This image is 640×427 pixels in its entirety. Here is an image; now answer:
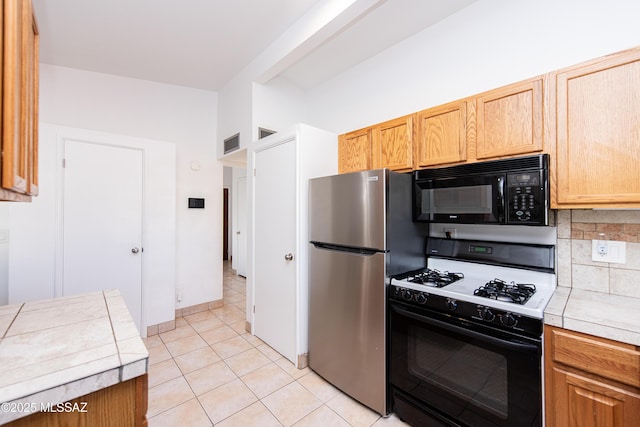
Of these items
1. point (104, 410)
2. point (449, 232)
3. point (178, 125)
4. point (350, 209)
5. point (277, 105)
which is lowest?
point (104, 410)

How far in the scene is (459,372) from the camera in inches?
55.8

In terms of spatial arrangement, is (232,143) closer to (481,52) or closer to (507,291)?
(481,52)

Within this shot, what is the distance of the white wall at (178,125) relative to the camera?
2.78m

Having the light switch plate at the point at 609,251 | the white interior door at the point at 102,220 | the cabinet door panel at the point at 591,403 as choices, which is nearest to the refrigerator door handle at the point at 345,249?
the cabinet door panel at the point at 591,403

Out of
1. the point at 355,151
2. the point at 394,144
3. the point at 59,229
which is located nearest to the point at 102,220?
the point at 59,229

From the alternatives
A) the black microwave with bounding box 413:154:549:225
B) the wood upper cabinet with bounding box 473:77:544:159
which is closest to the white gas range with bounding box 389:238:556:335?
the black microwave with bounding box 413:154:549:225

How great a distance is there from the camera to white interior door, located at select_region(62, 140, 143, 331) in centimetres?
252

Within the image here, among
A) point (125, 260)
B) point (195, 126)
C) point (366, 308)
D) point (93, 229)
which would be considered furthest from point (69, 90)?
point (366, 308)

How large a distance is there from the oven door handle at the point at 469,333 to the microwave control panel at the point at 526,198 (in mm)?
614

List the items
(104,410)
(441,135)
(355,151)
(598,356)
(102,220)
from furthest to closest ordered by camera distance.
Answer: (102,220) → (355,151) → (441,135) → (598,356) → (104,410)

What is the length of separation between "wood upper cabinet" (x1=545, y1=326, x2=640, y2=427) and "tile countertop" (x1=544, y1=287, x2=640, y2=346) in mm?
34

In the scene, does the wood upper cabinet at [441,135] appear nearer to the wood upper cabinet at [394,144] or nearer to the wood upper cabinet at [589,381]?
the wood upper cabinet at [394,144]

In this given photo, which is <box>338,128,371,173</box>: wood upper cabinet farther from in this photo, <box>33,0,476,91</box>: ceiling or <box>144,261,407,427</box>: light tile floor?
<box>144,261,407,427</box>: light tile floor

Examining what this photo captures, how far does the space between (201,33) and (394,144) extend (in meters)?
1.97
